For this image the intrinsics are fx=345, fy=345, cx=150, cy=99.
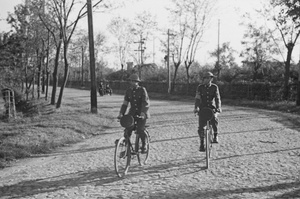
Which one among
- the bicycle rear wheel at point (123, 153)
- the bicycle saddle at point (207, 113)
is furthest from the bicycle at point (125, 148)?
the bicycle saddle at point (207, 113)

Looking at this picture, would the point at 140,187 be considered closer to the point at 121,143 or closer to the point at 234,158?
the point at 121,143

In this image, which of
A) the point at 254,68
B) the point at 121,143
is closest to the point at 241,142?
the point at 121,143

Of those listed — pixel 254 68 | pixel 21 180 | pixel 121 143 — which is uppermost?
pixel 254 68

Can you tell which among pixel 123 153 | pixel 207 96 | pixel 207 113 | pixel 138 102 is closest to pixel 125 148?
pixel 123 153

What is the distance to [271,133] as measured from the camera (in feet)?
37.5

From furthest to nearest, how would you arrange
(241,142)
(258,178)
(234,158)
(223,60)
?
(223,60), (241,142), (234,158), (258,178)

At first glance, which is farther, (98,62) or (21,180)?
(98,62)

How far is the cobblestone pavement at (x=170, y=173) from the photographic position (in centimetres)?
521

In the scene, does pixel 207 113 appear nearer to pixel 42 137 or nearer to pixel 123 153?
pixel 123 153

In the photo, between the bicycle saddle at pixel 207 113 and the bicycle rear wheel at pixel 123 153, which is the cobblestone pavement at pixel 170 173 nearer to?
the bicycle rear wheel at pixel 123 153

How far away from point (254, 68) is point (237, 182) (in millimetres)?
34309

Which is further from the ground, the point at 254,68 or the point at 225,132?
the point at 254,68

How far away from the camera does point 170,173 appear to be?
6.31m

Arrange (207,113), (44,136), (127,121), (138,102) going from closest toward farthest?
(127,121) < (138,102) < (207,113) < (44,136)
